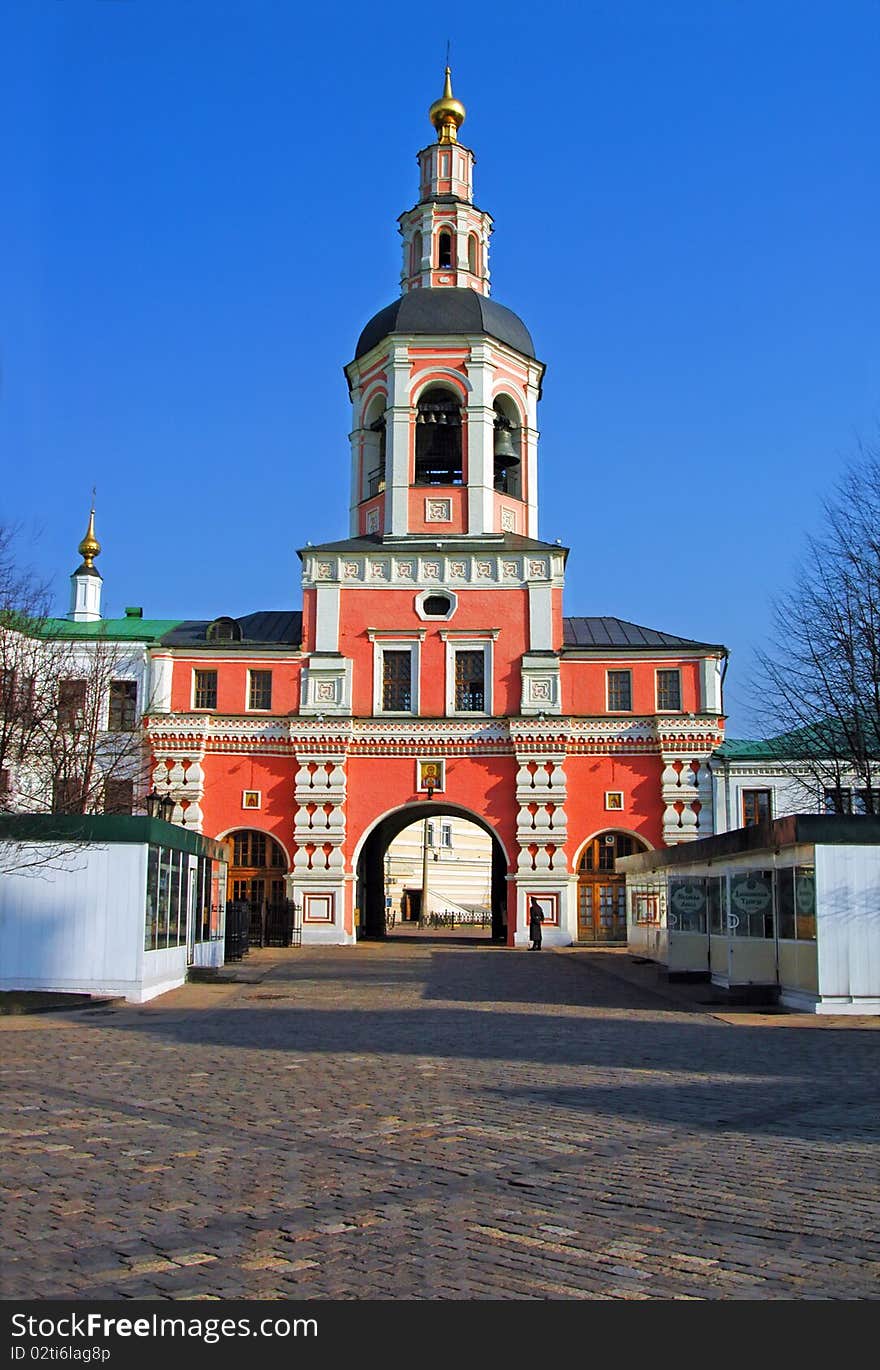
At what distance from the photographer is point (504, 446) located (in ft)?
148

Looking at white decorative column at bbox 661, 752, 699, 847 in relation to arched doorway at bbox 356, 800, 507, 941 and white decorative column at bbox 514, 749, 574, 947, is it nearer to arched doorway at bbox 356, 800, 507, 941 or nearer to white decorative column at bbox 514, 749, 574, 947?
white decorative column at bbox 514, 749, 574, 947

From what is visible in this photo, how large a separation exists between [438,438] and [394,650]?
757 centimetres

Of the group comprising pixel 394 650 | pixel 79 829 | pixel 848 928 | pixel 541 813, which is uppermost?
pixel 394 650

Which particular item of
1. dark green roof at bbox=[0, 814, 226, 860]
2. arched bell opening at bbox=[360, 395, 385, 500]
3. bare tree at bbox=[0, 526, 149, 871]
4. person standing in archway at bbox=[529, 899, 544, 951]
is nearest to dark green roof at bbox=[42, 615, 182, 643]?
bare tree at bbox=[0, 526, 149, 871]

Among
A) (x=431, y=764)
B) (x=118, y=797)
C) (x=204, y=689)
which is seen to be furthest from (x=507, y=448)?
(x=118, y=797)

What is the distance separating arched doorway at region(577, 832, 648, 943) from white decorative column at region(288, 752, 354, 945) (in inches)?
283

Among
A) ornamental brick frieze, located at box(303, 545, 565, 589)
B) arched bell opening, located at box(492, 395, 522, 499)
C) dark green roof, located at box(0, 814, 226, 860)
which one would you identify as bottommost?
dark green roof, located at box(0, 814, 226, 860)

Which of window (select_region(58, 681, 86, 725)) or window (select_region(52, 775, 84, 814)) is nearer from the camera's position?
Answer: window (select_region(58, 681, 86, 725))

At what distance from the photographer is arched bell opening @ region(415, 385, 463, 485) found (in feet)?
147

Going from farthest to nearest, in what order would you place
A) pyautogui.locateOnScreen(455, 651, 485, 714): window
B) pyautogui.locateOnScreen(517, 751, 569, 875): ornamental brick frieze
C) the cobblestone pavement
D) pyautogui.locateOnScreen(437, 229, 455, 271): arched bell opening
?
pyautogui.locateOnScreen(437, 229, 455, 271): arched bell opening < pyautogui.locateOnScreen(455, 651, 485, 714): window < pyautogui.locateOnScreen(517, 751, 569, 875): ornamental brick frieze < the cobblestone pavement

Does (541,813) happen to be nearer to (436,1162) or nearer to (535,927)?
(535,927)

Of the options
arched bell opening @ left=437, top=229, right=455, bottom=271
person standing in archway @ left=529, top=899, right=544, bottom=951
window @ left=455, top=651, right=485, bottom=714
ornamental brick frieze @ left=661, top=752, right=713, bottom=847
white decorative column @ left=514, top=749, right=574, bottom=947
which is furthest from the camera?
arched bell opening @ left=437, top=229, right=455, bottom=271

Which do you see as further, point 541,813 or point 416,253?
point 416,253
